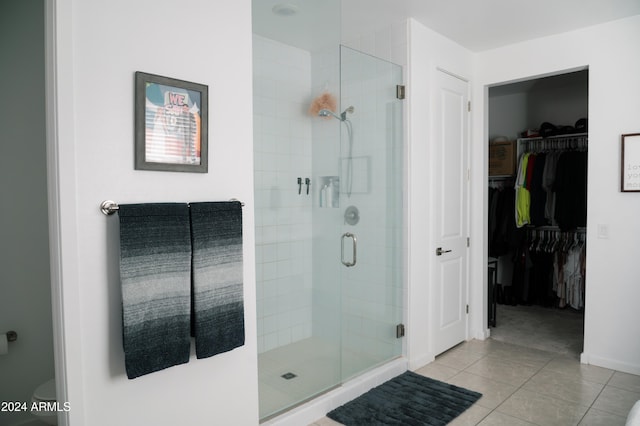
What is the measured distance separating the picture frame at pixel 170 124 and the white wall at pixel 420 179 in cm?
181

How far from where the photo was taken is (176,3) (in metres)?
1.78

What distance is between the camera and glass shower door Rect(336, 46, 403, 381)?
2826 millimetres

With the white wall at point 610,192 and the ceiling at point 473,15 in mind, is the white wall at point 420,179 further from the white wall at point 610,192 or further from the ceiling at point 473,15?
the white wall at point 610,192

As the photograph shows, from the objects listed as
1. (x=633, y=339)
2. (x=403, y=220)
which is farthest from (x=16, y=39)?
(x=633, y=339)

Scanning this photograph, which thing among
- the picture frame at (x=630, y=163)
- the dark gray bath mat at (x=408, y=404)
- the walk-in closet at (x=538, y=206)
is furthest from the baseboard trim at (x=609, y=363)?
the picture frame at (x=630, y=163)

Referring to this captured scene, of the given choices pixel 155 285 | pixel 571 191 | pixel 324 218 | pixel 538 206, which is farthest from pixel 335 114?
pixel 538 206

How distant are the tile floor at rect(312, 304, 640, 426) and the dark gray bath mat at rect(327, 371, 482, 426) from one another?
8 cm

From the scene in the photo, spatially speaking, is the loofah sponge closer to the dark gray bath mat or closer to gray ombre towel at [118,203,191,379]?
gray ombre towel at [118,203,191,379]

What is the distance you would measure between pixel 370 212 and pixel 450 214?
932 mm

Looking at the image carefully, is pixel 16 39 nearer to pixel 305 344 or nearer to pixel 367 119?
pixel 367 119

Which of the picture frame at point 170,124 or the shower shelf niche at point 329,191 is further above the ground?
the picture frame at point 170,124

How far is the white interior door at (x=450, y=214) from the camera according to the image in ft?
11.3

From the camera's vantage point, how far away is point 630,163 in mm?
3062

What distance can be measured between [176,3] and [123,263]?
110 cm
